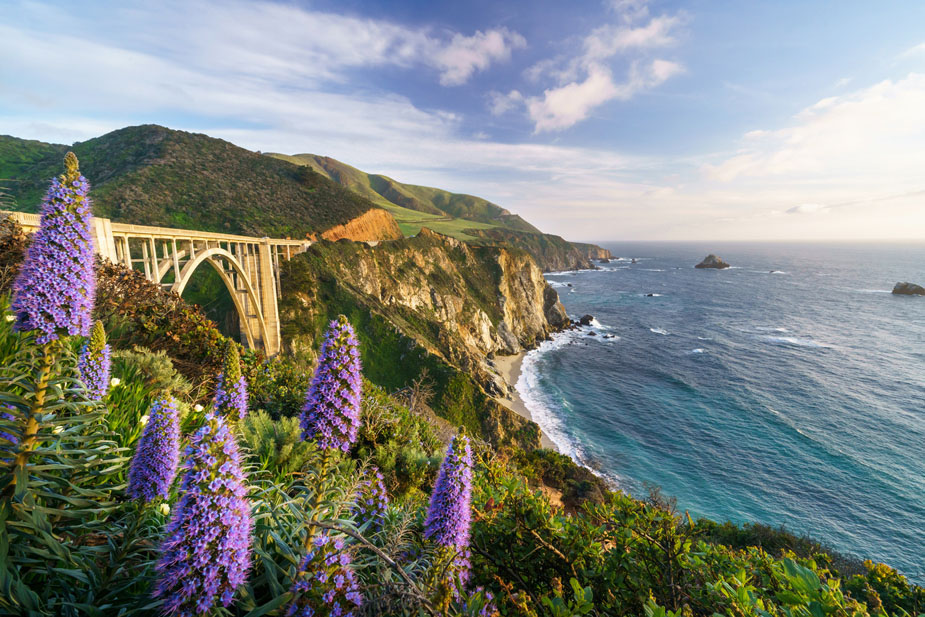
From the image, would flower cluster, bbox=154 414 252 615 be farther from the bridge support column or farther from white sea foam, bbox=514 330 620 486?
white sea foam, bbox=514 330 620 486

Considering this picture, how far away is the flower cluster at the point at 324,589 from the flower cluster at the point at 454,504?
0.91 m

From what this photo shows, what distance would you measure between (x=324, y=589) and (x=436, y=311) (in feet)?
178

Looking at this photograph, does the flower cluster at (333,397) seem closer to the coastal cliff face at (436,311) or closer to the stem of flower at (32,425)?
the stem of flower at (32,425)

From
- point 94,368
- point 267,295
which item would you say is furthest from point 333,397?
point 267,295

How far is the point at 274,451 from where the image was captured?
5.71 metres

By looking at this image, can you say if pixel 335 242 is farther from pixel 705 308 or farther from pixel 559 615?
pixel 705 308

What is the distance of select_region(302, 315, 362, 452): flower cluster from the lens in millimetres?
3131

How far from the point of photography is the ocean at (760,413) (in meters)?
28.7

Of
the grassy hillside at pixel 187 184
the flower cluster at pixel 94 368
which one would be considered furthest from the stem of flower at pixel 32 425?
the grassy hillside at pixel 187 184

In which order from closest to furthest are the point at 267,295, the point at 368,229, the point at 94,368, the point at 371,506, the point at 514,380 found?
the point at 94,368, the point at 371,506, the point at 267,295, the point at 514,380, the point at 368,229

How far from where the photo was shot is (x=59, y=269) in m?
2.68

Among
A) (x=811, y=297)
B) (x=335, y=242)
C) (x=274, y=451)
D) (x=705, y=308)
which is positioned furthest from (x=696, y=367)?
(x=811, y=297)

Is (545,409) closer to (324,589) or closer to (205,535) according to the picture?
(324,589)

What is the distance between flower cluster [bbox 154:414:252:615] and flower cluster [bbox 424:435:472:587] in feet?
4.46
